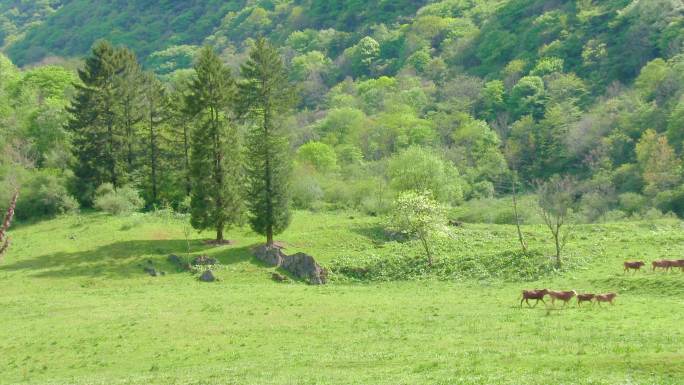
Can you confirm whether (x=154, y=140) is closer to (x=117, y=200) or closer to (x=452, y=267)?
(x=117, y=200)

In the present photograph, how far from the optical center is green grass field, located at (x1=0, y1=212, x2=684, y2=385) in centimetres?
2723

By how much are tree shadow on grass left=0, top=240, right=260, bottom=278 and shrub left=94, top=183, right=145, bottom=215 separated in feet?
37.2

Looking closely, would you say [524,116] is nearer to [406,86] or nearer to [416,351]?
[406,86]

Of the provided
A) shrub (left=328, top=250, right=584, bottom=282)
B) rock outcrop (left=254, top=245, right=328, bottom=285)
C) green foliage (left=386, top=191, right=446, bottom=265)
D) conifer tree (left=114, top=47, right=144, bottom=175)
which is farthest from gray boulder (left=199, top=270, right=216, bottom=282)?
conifer tree (left=114, top=47, right=144, bottom=175)

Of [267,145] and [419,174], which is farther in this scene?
[419,174]

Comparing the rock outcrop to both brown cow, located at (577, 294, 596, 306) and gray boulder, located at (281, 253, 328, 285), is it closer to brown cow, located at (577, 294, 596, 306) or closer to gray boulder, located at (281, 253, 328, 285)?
gray boulder, located at (281, 253, 328, 285)

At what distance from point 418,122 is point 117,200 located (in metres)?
62.5

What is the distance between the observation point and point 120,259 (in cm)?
5894

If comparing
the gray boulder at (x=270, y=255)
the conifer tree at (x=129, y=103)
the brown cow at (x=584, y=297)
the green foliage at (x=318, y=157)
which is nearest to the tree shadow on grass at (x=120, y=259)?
the gray boulder at (x=270, y=255)

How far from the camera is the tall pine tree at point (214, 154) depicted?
62.7 meters

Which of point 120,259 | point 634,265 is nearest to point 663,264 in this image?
point 634,265

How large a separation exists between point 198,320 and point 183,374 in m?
11.3

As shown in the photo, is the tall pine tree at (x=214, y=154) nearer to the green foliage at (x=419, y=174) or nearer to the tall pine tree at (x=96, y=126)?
the tall pine tree at (x=96, y=126)

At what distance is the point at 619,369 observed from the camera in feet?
79.2
